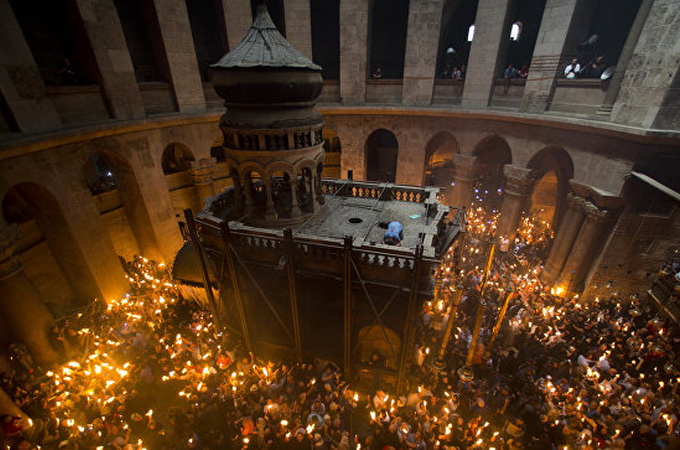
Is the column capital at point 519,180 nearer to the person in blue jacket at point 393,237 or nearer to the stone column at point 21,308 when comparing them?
the person in blue jacket at point 393,237

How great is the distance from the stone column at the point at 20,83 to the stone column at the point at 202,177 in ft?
19.4

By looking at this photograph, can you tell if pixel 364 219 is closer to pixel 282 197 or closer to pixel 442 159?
pixel 282 197

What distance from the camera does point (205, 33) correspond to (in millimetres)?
17047

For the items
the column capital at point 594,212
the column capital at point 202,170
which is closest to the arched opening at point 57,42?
the column capital at point 202,170

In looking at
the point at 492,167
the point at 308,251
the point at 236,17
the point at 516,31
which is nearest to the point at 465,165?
the point at 492,167

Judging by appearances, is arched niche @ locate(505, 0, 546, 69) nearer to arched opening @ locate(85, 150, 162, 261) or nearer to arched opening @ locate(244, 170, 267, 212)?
arched opening @ locate(244, 170, 267, 212)

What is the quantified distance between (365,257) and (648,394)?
9.60m

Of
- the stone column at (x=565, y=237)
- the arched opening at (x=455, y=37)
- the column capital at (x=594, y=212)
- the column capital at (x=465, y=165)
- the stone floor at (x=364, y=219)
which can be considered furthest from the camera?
the arched opening at (x=455, y=37)

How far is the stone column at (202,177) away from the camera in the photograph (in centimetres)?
1634

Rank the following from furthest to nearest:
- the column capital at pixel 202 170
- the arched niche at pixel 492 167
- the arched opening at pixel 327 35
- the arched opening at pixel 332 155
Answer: the arched niche at pixel 492 167, the arched opening at pixel 332 155, the arched opening at pixel 327 35, the column capital at pixel 202 170

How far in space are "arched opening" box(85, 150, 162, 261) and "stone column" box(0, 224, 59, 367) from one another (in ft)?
14.4

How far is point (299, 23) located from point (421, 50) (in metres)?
6.42

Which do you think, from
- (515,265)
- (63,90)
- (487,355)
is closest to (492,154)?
(515,265)

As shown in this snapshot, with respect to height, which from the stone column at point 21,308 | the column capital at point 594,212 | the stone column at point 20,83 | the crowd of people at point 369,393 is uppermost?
the stone column at point 20,83
